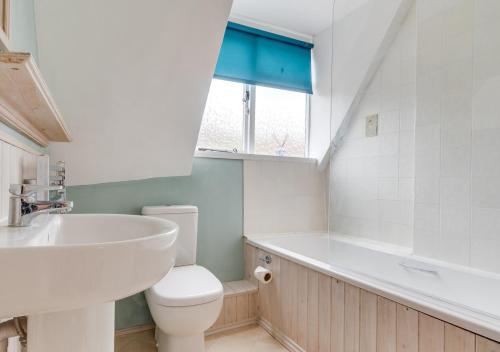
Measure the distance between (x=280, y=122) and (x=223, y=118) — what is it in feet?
1.83

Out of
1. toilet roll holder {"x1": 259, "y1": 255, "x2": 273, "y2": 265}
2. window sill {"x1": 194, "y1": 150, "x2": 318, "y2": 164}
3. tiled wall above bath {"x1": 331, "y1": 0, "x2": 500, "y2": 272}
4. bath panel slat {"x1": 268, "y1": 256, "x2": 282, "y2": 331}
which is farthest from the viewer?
window sill {"x1": 194, "y1": 150, "x2": 318, "y2": 164}

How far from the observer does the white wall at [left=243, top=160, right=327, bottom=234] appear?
8.24 feet

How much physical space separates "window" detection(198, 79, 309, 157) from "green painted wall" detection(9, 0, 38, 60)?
135 centimetres

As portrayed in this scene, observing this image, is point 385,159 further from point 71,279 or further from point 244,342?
point 71,279

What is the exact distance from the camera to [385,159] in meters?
2.29

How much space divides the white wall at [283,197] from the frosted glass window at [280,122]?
192 mm


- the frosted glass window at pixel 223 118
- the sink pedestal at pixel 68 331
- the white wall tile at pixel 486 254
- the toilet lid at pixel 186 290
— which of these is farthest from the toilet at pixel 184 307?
the white wall tile at pixel 486 254

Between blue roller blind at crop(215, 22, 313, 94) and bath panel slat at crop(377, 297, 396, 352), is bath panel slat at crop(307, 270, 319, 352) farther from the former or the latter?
blue roller blind at crop(215, 22, 313, 94)

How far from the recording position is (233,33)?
8.18ft

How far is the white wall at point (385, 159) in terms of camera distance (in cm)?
213

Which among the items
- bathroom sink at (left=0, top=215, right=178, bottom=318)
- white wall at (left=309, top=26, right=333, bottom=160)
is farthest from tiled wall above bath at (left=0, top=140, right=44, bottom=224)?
white wall at (left=309, top=26, right=333, bottom=160)

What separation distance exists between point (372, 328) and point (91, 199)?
5.77ft

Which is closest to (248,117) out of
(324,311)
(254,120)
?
(254,120)

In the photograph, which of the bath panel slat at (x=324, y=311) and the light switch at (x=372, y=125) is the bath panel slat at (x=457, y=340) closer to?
the bath panel slat at (x=324, y=311)
